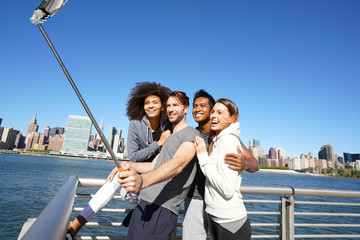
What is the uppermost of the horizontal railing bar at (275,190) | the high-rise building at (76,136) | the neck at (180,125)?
the high-rise building at (76,136)

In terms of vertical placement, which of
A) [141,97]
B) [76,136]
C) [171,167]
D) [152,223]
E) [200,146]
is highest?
[76,136]

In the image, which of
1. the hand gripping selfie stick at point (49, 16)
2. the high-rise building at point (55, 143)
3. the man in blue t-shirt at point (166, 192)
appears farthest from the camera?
the high-rise building at point (55, 143)


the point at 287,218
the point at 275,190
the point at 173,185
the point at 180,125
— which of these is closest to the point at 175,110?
the point at 180,125

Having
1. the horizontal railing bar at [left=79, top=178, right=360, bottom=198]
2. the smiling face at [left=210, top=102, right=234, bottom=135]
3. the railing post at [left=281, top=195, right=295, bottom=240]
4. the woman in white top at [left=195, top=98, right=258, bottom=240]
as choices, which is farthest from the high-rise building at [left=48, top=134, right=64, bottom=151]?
the woman in white top at [left=195, top=98, right=258, bottom=240]

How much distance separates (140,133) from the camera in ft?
7.07

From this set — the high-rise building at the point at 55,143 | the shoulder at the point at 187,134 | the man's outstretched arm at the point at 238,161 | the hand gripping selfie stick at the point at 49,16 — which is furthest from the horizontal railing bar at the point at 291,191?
the high-rise building at the point at 55,143

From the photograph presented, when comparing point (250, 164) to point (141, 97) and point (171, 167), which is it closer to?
point (171, 167)

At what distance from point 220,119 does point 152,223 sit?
40.3 inches

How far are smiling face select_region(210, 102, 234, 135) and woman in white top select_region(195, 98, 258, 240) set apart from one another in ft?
0.33

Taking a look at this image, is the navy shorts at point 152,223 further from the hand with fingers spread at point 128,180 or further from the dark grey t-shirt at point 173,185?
the hand with fingers spread at point 128,180

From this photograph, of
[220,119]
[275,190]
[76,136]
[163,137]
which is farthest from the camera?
[76,136]

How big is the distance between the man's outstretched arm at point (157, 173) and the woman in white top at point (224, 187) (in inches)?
5.2

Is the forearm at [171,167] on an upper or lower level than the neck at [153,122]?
lower

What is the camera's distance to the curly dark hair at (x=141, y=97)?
2.30 m
